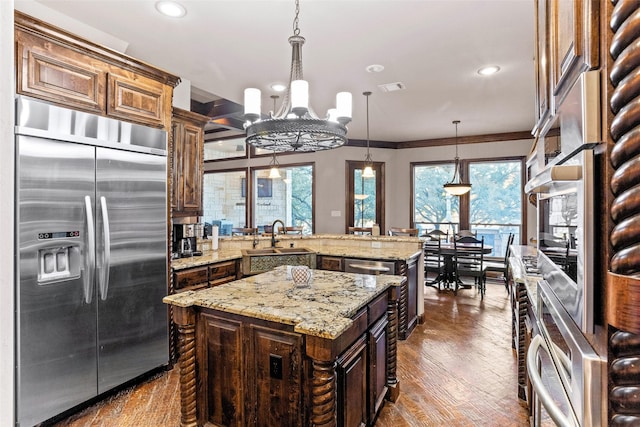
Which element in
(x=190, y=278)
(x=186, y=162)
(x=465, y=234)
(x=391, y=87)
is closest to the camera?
(x=190, y=278)

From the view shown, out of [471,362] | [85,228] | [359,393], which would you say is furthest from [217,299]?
[471,362]

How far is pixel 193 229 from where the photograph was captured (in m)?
3.88

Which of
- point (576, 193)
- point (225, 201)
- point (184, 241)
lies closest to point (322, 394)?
point (576, 193)

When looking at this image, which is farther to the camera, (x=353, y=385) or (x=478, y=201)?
(x=478, y=201)

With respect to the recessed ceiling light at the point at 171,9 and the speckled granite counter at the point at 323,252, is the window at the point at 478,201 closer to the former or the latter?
the speckled granite counter at the point at 323,252

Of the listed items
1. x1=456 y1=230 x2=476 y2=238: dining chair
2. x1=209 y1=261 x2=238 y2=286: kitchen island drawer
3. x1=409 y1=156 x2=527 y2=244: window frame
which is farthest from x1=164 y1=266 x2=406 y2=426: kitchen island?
x1=409 y1=156 x2=527 y2=244: window frame

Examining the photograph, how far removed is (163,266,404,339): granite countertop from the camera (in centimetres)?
155

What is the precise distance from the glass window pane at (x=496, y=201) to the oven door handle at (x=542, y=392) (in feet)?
21.5

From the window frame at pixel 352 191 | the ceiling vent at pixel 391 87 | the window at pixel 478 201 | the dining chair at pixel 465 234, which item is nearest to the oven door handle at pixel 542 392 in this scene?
the ceiling vent at pixel 391 87

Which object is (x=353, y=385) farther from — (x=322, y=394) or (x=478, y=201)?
(x=478, y=201)

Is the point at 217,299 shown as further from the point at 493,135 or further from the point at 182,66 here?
the point at 493,135

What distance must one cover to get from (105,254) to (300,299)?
1.49 m

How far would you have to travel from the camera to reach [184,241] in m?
3.61
